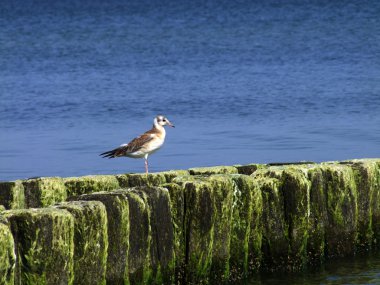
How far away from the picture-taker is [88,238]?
29.7 ft

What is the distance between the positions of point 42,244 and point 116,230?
1.06m

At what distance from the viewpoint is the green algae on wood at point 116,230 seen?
9.41 meters

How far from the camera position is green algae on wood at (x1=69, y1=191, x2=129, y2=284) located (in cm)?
941

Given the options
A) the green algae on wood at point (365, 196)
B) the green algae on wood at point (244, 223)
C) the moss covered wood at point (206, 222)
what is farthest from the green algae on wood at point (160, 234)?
the green algae on wood at point (365, 196)

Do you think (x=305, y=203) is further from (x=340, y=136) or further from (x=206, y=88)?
(x=206, y=88)

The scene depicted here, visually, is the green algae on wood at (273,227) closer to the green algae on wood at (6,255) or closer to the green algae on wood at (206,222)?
the green algae on wood at (206,222)

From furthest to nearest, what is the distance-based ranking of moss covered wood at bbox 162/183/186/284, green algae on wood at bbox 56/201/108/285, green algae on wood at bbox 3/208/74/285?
moss covered wood at bbox 162/183/186/284 → green algae on wood at bbox 56/201/108/285 → green algae on wood at bbox 3/208/74/285

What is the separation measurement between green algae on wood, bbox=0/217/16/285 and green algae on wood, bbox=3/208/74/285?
0.78 ft

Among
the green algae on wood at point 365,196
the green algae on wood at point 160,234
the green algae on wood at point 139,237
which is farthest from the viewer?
the green algae on wood at point 365,196

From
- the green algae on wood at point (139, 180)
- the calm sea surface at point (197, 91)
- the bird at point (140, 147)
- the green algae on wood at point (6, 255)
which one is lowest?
the green algae on wood at point (6, 255)

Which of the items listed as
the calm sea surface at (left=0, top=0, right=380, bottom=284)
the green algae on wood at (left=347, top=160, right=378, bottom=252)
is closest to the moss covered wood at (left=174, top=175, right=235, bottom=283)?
the calm sea surface at (left=0, top=0, right=380, bottom=284)

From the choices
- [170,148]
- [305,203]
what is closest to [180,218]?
[305,203]

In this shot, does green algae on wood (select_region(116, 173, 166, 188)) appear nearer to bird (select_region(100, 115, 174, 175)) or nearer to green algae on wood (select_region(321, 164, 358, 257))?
green algae on wood (select_region(321, 164, 358, 257))

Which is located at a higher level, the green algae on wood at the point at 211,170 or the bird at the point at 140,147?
the bird at the point at 140,147
